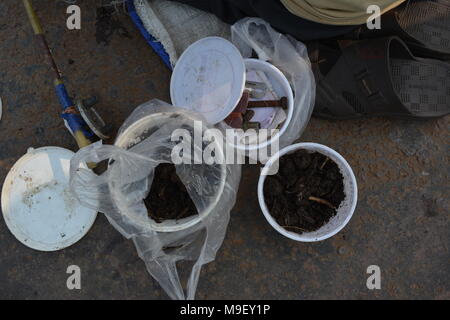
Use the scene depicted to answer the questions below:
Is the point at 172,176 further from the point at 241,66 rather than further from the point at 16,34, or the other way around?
the point at 16,34

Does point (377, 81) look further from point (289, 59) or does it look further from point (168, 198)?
point (168, 198)

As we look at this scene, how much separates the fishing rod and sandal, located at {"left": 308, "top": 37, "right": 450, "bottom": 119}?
2.31 feet

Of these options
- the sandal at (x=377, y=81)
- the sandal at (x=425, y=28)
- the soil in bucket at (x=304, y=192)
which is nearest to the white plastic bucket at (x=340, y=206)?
the soil in bucket at (x=304, y=192)

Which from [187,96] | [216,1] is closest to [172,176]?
[187,96]

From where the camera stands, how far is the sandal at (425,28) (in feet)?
3.71

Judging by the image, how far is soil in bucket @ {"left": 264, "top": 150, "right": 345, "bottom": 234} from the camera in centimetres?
108

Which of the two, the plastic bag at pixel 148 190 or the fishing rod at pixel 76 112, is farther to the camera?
the fishing rod at pixel 76 112

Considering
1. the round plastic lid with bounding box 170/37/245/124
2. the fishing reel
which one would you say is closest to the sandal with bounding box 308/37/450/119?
the round plastic lid with bounding box 170/37/245/124

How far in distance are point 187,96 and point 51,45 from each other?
53cm

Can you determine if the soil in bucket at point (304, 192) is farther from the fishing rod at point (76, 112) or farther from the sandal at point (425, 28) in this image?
the fishing rod at point (76, 112)

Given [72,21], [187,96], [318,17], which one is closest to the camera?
[318,17]

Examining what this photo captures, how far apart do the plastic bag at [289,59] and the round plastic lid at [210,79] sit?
0.09 m

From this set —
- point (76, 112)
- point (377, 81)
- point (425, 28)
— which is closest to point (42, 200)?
point (76, 112)

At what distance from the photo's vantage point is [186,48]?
3.84 ft
